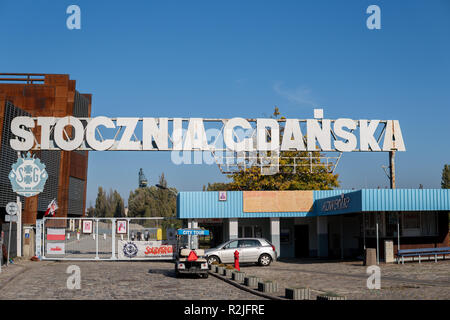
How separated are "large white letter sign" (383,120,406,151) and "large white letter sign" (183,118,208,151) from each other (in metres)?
11.3

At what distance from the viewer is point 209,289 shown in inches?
688

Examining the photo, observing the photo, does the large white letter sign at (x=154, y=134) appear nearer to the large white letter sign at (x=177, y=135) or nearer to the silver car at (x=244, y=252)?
the large white letter sign at (x=177, y=135)

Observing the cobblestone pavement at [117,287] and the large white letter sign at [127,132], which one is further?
the large white letter sign at [127,132]

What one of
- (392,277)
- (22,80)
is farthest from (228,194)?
(22,80)

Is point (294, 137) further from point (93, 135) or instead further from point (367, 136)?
point (93, 135)

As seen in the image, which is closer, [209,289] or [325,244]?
[209,289]

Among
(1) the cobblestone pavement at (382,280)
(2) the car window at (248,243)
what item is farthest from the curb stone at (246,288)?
(2) the car window at (248,243)

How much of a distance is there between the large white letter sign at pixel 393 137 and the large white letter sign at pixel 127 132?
15.3 meters

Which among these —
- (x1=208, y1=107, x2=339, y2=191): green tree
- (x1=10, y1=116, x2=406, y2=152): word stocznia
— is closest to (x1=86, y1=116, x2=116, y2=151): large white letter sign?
(x1=10, y1=116, x2=406, y2=152): word stocznia

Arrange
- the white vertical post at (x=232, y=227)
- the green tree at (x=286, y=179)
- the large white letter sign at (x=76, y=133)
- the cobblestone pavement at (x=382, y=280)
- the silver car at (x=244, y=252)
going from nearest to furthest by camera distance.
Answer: the cobblestone pavement at (x=382, y=280) → the silver car at (x=244, y=252) → the large white letter sign at (x=76, y=133) → the white vertical post at (x=232, y=227) → the green tree at (x=286, y=179)

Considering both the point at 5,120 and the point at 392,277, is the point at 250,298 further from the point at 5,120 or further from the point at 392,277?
the point at 5,120

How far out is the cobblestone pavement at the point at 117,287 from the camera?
15.3 metres

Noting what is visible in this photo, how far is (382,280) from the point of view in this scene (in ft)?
63.0
